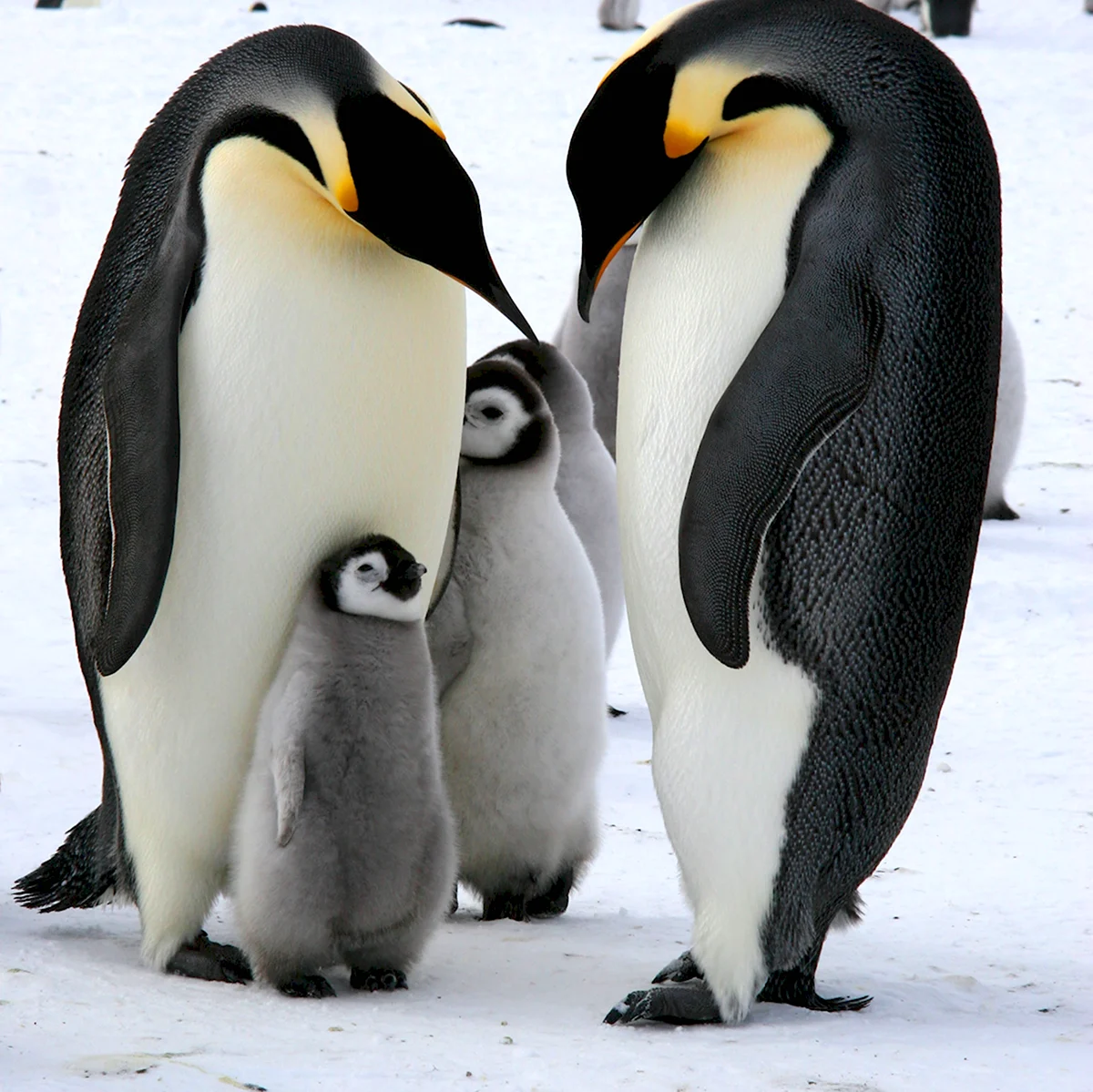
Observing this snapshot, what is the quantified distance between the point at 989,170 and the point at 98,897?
153 cm

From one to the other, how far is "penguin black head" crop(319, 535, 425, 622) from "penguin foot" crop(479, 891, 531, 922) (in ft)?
2.15

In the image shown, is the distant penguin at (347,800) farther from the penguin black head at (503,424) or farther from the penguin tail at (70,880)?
the penguin black head at (503,424)

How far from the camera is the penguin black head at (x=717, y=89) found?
2096 millimetres

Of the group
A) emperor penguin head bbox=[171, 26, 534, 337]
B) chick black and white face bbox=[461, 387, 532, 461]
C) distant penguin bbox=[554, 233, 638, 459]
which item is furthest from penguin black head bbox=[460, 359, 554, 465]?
distant penguin bbox=[554, 233, 638, 459]

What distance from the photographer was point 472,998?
2189mm

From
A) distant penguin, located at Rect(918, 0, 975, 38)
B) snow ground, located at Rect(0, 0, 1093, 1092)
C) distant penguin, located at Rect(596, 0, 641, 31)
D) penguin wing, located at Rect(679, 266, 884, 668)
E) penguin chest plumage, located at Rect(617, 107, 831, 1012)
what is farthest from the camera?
distant penguin, located at Rect(596, 0, 641, 31)

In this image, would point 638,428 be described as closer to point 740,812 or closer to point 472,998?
point 740,812

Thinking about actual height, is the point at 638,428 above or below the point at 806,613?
above

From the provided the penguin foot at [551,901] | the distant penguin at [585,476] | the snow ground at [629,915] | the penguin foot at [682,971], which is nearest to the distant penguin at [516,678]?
the penguin foot at [551,901]

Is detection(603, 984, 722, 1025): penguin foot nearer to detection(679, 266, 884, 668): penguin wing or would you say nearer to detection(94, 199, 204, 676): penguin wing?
detection(679, 266, 884, 668): penguin wing

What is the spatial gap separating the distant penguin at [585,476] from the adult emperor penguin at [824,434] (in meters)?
1.57

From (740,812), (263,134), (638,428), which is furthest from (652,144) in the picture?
(740,812)

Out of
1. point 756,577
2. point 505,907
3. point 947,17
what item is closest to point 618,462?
point 756,577

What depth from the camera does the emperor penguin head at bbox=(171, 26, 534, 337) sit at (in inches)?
84.7
